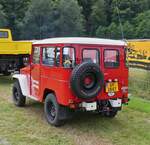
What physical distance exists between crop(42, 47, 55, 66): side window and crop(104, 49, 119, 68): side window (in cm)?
113

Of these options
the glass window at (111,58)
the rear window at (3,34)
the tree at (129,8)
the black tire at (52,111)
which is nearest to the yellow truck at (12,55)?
the rear window at (3,34)

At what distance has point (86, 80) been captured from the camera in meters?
7.97

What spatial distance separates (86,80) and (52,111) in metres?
1.23

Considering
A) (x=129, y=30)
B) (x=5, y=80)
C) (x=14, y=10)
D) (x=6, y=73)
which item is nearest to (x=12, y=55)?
(x=6, y=73)

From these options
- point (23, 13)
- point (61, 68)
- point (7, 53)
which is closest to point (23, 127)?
point (61, 68)

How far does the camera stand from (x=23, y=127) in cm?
842

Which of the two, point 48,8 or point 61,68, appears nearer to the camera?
Answer: point 61,68

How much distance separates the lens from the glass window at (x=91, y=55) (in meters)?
8.04

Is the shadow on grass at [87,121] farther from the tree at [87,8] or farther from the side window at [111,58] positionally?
the tree at [87,8]

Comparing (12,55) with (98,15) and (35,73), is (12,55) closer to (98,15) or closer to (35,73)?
(35,73)

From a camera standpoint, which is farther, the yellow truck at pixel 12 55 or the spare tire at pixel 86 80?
the yellow truck at pixel 12 55

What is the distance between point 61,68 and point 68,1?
73.4 meters

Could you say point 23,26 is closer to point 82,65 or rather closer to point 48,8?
point 48,8

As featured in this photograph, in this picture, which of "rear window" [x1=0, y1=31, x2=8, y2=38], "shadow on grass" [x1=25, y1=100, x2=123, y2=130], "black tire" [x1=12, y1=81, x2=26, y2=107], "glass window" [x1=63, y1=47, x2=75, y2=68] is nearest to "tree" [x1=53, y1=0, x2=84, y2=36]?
"rear window" [x1=0, y1=31, x2=8, y2=38]
